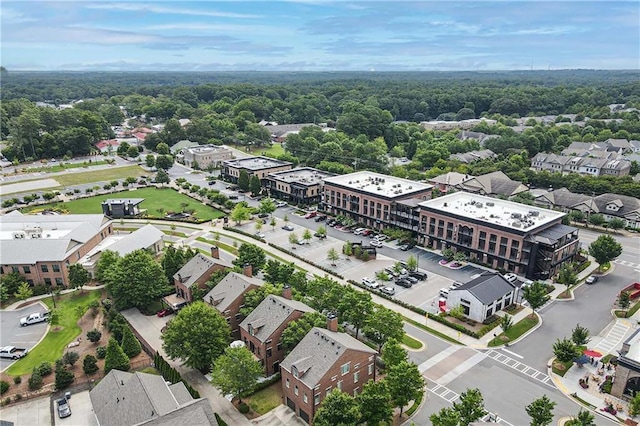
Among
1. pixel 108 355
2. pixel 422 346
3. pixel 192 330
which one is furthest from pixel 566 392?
pixel 108 355

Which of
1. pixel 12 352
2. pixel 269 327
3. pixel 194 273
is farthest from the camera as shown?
pixel 194 273

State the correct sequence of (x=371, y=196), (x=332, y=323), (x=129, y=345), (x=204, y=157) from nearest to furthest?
(x=332, y=323), (x=129, y=345), (x=371, y=196), (x=204, y=157)

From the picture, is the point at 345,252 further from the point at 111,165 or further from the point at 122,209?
the point at 111,165

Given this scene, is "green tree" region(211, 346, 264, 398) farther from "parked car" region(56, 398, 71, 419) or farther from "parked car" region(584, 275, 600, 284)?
"parked car" region(584, 275, 600, 284)

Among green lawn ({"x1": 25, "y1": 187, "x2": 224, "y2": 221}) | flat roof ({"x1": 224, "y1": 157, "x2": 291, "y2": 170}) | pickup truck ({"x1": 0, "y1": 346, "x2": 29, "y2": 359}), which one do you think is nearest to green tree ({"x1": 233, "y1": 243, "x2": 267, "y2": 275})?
pickup truck ({"x1": 0, "y1": 346, "x2": 29, "y2": 359})

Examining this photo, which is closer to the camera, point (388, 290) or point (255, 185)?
point (388, 290)

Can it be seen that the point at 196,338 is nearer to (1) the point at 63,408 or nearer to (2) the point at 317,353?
(2) the point at 317,353

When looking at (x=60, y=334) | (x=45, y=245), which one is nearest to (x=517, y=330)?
(x=60, y=334)
